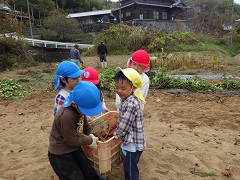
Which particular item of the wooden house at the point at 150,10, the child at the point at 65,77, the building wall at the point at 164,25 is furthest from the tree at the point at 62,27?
the child at the point at 65,77

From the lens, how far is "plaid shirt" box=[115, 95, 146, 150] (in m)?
2.13

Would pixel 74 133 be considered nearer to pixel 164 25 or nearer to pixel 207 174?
pixel 207 174

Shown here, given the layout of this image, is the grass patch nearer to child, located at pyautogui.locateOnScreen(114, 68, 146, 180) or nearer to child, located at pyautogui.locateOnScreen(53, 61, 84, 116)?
child, located at pyautogui.locateOnScreen(114, 68, 146, 180)

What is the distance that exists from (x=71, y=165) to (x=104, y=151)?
1.12ft

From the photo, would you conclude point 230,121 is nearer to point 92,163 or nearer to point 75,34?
point 92,163

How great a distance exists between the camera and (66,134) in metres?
1.96

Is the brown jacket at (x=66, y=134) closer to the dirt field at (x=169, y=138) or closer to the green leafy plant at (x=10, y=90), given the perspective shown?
the dirt field at (x=169, y=138)

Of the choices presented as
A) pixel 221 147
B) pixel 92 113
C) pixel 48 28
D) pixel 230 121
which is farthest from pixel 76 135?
pixel 48 28

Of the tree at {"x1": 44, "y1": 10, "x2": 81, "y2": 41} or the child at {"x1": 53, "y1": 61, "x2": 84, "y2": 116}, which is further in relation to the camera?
the tree at {"x1": 44, "y1": 10, "x2": 81, "y2": 41}

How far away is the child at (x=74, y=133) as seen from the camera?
1.89m

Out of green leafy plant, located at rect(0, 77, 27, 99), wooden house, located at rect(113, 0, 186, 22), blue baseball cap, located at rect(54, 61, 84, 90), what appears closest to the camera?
blue baseball cap, located at rect(54, 61, 84, 90)

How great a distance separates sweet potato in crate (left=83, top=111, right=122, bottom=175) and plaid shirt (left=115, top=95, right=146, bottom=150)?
13cm

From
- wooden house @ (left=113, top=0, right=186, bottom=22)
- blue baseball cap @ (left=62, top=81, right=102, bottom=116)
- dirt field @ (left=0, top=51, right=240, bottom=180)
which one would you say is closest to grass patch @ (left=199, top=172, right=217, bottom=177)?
dirt field @ (left=0, top=51, right=240, bottom=180)

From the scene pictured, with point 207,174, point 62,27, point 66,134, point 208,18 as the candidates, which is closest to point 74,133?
point 66,134
